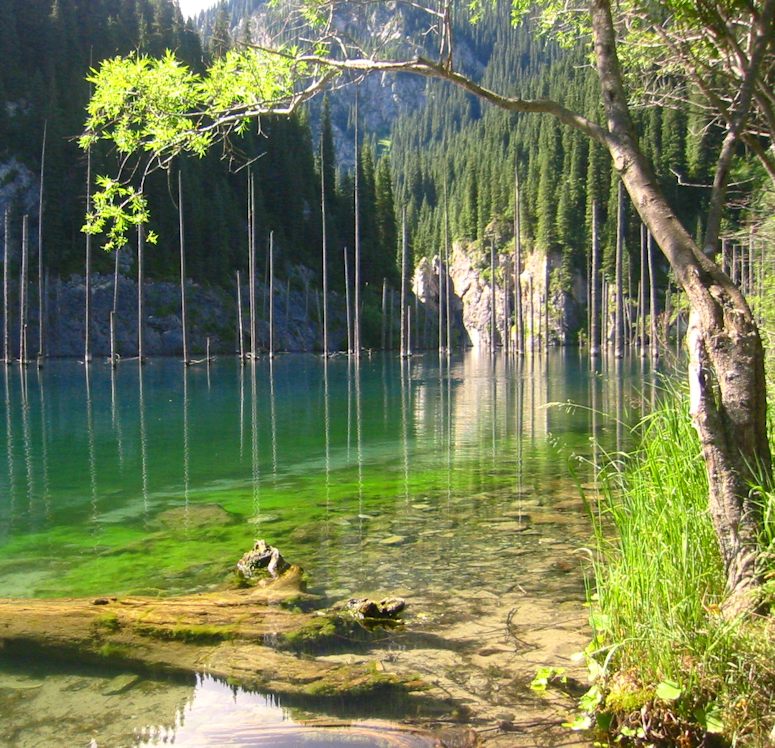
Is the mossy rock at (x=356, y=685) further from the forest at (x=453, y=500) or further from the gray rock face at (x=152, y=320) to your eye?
the gray rock face at (x=152, y=320)

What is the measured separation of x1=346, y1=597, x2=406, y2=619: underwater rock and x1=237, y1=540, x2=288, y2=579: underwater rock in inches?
43.9

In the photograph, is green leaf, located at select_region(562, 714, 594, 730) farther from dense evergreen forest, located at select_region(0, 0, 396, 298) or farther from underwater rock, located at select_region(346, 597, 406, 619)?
dense evergreen forest, located at select_region(0, 0, 396, 298)

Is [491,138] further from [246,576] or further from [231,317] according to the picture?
[246,576]

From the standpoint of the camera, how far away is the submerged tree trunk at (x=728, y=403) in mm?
3818

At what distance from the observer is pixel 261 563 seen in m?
6.78

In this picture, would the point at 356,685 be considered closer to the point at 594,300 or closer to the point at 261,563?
the point at 261,563

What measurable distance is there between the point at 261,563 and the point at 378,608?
5.00 feet

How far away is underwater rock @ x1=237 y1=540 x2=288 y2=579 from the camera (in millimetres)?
6660

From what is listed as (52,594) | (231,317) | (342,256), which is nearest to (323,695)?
(52,594)

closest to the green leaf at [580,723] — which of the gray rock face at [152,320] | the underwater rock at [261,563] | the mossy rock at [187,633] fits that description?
the mossy rock at [187,633]

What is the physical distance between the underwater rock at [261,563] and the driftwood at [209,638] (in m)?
0.71

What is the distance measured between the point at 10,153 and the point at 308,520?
211ft

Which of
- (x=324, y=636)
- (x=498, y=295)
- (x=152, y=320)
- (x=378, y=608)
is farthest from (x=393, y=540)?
(x=498, y=295)

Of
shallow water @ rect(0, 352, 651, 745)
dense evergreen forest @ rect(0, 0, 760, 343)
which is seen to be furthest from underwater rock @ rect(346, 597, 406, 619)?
dense evergreen forest @ rect(0, 0, 760, 343)
